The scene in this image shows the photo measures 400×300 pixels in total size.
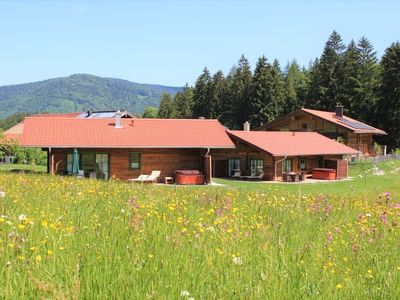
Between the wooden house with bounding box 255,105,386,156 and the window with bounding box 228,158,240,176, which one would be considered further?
the wooden house with bounding box 255,105,386,156

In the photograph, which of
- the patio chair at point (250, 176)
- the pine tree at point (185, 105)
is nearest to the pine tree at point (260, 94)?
the pine tree at point (185, 105)

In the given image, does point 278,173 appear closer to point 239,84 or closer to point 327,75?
point 327,75

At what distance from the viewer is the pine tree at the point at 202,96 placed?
302 ft

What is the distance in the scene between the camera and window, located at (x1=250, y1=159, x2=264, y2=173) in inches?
1517

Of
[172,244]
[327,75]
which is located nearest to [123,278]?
[172,244]


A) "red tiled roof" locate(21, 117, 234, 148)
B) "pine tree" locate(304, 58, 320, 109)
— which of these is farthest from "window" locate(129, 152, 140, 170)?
"pine tree" locate(304, 58, 320, 109)

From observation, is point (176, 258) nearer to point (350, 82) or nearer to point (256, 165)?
point (256, 165)

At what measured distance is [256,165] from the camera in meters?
38.9

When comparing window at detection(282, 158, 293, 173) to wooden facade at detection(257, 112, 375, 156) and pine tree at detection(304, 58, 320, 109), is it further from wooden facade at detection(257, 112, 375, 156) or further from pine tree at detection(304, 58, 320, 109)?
pine tree at detection(304, 58, 320, 109)

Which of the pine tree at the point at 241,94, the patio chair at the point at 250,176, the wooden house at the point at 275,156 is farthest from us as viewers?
the pine tree at the point at 241,94

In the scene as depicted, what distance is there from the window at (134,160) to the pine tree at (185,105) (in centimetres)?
6451

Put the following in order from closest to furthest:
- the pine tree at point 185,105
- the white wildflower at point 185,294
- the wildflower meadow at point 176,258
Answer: the white wildflower at point 185,294 < the wildflower meadow at point 176,258 < the pine tree at point 185,105

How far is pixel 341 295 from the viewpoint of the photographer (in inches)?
129

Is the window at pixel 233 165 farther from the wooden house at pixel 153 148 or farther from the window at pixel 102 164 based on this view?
the window at pixel 102 164
